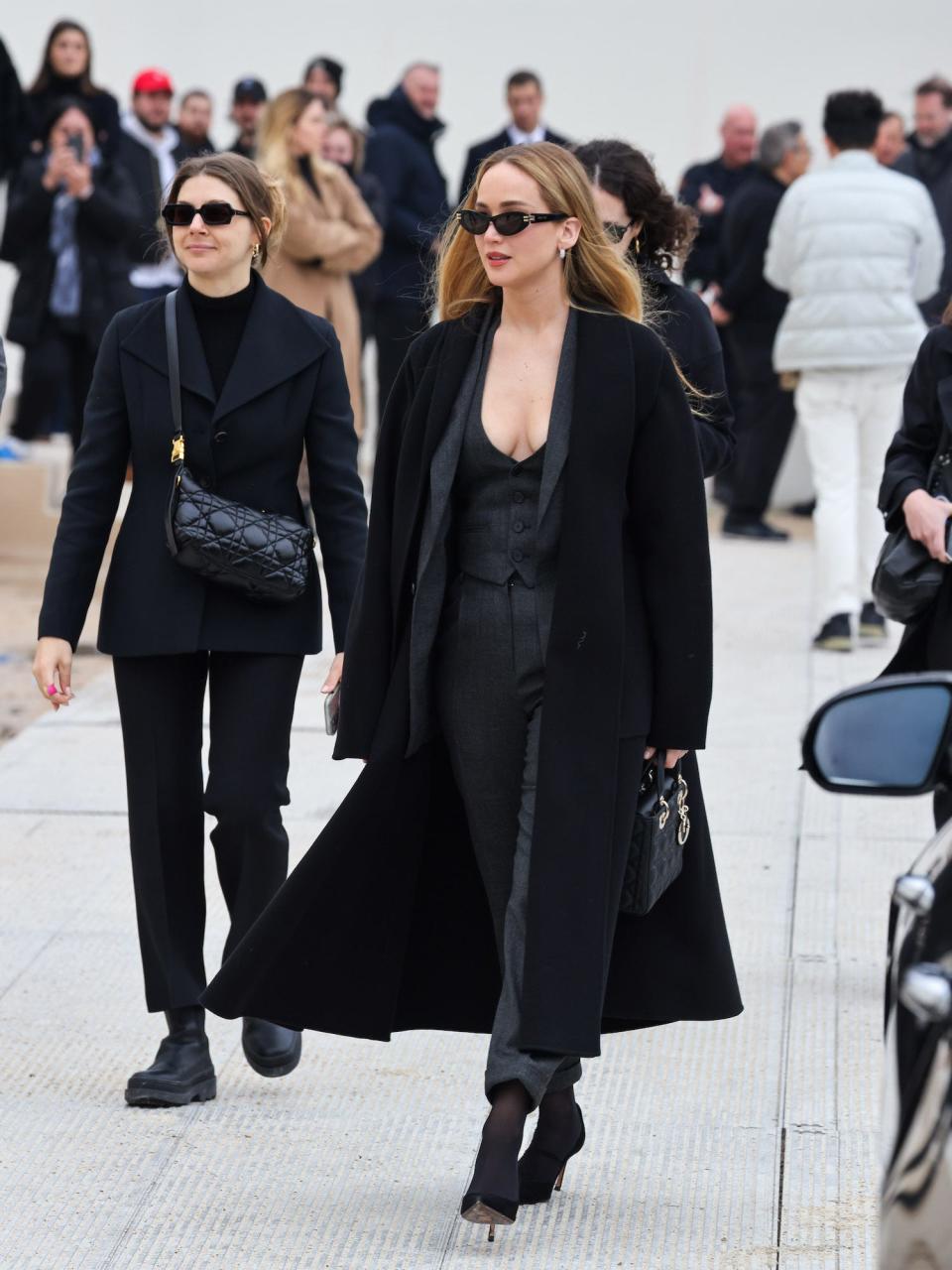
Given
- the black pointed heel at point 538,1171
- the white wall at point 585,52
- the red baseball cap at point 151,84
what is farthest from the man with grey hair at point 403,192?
the black pointed heel at point 538,1171

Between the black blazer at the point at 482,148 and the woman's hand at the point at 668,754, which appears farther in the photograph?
the black blazer at the point at 482,148

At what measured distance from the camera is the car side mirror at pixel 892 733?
106 inches

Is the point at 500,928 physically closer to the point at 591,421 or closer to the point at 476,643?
the point at 476,643

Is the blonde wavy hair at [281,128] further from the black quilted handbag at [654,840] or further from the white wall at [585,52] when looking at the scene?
the white wall at [585,52]

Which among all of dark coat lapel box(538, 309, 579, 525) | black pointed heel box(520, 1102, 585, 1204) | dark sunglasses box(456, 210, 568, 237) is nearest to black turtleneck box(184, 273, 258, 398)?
dark sunglasses box(456, 210, 568, 237)

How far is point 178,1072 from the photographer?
4.41 metres

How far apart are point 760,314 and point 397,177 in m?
2.08

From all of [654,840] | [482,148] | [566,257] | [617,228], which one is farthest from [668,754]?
[482,148]

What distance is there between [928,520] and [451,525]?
4.62 ft

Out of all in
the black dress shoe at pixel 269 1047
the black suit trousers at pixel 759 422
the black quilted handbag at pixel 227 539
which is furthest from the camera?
the black suit trousers at pixel 759 422

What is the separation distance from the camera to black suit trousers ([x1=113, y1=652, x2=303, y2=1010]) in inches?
172

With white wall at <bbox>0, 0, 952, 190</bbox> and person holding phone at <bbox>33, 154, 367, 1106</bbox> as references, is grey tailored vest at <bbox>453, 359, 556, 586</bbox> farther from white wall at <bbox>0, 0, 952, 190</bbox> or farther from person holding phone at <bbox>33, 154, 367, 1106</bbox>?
white wall at <bbox>0, 0, 952, 190</bbox>

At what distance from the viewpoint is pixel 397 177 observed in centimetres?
1212

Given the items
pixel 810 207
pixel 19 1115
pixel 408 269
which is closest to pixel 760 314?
pixel 408 269
